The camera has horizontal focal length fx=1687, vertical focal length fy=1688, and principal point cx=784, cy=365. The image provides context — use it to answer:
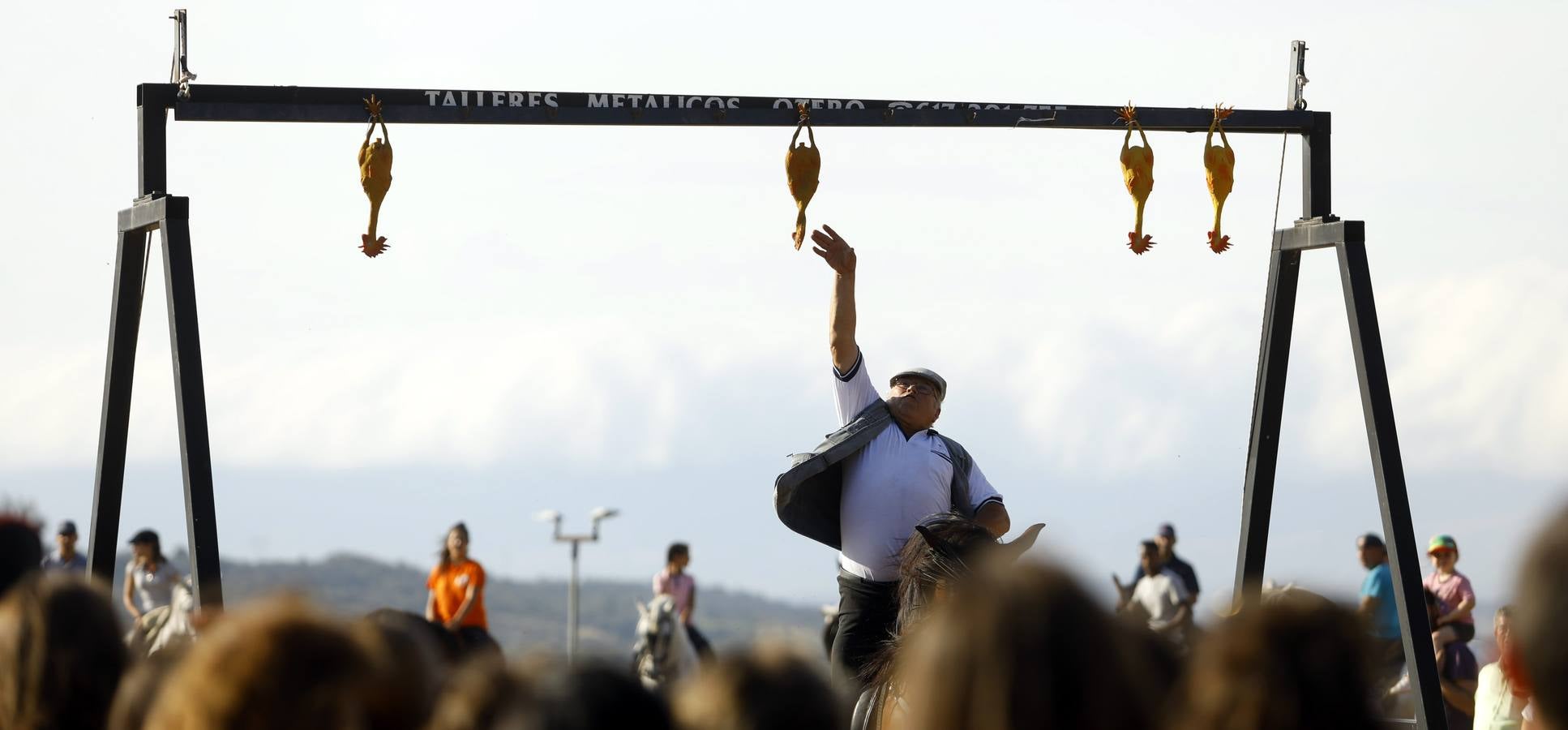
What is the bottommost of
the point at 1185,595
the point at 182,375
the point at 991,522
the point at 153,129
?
the point at 1185,595

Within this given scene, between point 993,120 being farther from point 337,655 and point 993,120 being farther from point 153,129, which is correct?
point 337,655

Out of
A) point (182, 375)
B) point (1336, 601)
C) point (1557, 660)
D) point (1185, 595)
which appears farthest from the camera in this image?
point (1185, 595)

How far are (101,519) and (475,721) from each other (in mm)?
3306

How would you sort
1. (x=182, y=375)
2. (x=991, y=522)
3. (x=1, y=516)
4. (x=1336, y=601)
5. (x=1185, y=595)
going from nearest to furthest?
1. (x=1336, y=601)
2. (x=1, y=516)
3. (x=182, y=375)
4. (x=991, y=522)
5. (x=1185, y=595)

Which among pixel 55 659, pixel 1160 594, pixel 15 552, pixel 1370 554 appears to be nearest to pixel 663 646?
pixel 1160 594

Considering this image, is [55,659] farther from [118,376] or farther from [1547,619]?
[118,376]

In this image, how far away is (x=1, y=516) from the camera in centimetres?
313

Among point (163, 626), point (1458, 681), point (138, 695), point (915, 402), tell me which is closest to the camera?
point (138, 695)

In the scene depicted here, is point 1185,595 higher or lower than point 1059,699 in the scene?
lower

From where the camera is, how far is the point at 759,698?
6.05ft

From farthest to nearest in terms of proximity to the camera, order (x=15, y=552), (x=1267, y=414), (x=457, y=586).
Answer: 1. (x=457, y=586)
2. (x=1267, y=414)
3. (x=15, y=552)

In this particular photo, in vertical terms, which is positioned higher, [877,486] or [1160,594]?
[877,486]

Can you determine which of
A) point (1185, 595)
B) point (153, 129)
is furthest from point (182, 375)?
point (1185, 595)

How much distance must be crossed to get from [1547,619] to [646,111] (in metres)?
4.04
